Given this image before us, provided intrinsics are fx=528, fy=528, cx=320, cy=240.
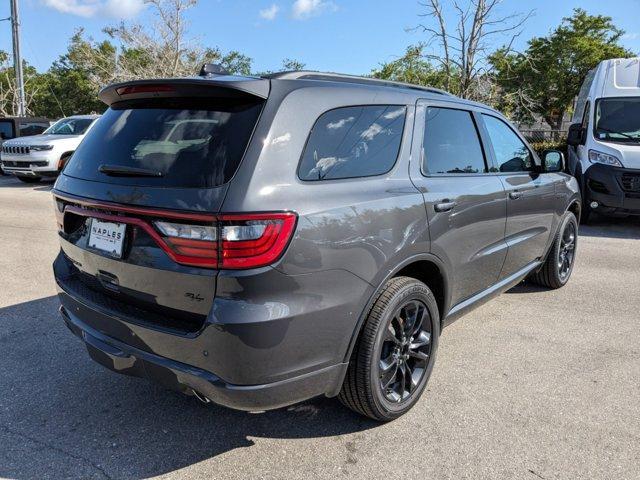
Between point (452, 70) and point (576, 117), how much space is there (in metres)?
4.43

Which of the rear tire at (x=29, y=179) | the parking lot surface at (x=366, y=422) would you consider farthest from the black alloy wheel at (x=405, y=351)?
the rear tire at (x=29, y=179)

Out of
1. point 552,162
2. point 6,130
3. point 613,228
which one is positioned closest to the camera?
point 552,162

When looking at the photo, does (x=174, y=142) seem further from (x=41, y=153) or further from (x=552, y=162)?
(x=41, y=153)

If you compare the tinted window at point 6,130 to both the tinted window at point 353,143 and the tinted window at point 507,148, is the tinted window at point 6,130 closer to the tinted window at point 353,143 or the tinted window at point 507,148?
the tinted window at point 507,148

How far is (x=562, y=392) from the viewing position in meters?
3.24

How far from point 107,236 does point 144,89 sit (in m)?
0.75

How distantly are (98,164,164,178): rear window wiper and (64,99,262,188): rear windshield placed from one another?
0.01 metres

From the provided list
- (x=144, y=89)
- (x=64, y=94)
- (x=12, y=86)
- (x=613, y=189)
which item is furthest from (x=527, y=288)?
(x=64, y=94)

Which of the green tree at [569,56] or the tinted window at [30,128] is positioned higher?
the green tree at [569,56]

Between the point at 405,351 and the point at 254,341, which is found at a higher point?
the point at 254,341

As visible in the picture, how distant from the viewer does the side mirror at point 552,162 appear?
4.56m

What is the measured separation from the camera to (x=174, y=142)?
2408mm

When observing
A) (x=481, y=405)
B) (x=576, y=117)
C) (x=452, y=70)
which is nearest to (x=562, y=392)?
(x=481, y=405)

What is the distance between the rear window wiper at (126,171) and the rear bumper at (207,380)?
78 cm
